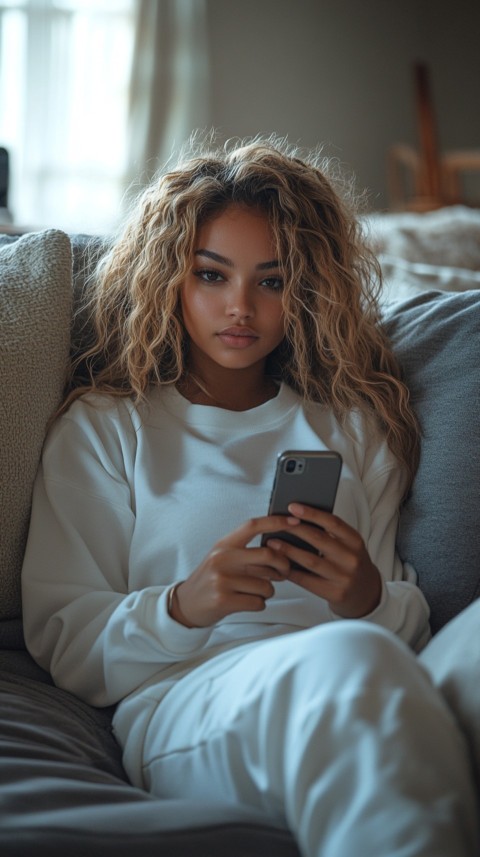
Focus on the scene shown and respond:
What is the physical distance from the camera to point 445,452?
1.23 meters

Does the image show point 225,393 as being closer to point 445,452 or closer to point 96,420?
point 96,420

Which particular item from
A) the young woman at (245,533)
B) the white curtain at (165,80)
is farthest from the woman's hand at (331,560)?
the white curtain at (165,80)

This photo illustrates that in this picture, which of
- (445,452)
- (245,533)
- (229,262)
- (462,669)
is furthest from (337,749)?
(229,262)

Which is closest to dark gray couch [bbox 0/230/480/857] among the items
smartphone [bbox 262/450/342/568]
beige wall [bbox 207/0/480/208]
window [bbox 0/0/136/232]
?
smartphone [bbox 262/450/342/568]

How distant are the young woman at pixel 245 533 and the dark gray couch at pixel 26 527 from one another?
0.03 meters

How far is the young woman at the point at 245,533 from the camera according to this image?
74 centimetres

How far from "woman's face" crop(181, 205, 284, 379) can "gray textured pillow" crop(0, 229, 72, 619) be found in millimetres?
164

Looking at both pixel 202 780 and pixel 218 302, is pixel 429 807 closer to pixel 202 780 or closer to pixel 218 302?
pixel 202 780

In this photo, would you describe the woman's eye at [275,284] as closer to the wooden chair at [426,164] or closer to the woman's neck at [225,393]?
the woman's neck at [225,393]

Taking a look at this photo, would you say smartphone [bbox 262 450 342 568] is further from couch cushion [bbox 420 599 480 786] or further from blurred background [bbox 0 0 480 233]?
blurred background [bbox 0 0 480 233]

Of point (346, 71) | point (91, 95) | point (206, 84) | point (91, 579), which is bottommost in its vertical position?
point (91, 579)

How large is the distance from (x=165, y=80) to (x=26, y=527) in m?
3.99

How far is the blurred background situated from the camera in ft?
14.8

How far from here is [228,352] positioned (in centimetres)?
125
